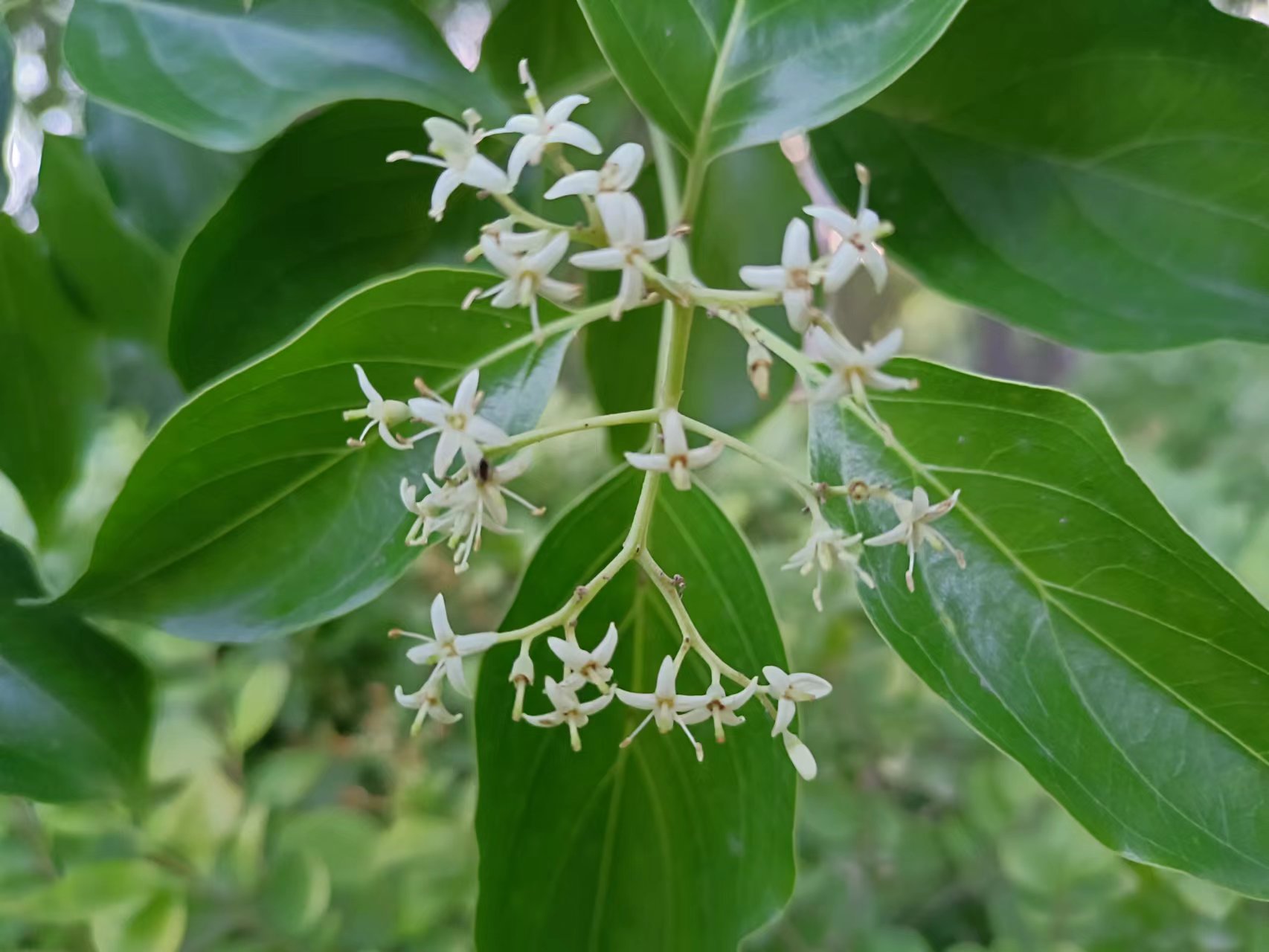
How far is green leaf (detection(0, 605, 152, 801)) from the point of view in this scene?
379mm

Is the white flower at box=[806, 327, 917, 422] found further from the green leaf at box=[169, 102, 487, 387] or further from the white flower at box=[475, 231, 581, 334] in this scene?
the green leaf at box=[169, 102, 487, 387]

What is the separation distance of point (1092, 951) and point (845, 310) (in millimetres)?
1188

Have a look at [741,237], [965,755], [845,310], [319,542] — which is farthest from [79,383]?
[845,310]

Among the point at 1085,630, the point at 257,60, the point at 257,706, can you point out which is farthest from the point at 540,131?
the point at 257,706

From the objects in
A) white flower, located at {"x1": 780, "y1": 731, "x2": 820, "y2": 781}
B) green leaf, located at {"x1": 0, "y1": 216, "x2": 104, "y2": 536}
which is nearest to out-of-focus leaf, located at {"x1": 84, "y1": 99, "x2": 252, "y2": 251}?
green leaf, located at {"x1": 0, "y1": 216, "x2": 104, "y2": 536}

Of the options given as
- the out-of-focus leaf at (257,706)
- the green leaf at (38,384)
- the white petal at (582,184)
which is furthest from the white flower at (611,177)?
the out-of-focus leaf at (257,706)

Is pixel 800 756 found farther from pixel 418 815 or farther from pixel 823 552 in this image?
pixel 418 815

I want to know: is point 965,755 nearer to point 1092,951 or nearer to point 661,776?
point 1092,951

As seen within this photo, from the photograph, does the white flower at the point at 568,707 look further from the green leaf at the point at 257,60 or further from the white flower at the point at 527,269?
the green leaf at the point at 257,60

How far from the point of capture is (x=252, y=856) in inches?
24.1

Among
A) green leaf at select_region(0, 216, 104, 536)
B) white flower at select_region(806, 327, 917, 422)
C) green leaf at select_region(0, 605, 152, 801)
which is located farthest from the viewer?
green leaf at select_region(0, 216, 104, 536)

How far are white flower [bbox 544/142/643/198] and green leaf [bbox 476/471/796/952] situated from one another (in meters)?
0.14

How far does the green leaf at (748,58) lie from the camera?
31 centimetres

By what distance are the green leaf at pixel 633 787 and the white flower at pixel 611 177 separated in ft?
0.47
